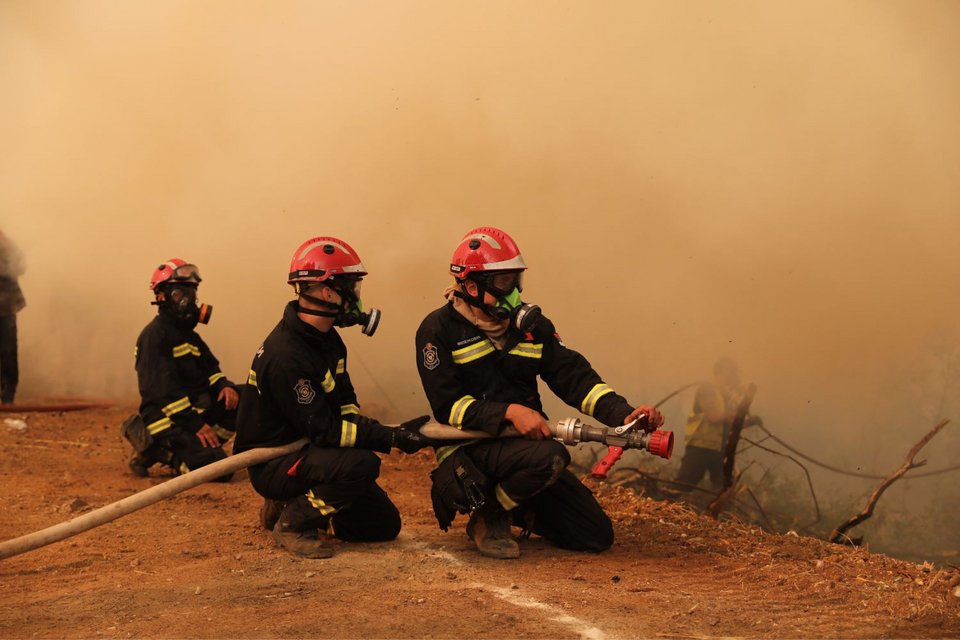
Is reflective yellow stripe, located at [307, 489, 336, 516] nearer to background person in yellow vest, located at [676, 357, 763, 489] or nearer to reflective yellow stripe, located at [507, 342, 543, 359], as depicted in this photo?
reflective yellow stripe, located at [507, 342, 543, 359]

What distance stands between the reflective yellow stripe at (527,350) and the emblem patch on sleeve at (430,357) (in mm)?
406

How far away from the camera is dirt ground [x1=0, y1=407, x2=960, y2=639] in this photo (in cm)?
412

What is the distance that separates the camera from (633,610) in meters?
4.31

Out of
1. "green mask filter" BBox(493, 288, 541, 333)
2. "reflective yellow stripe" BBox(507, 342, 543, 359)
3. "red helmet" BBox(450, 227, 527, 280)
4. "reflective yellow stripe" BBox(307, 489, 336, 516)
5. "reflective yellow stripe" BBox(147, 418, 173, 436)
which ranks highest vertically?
"red helmet" BBox(450, 227, 527, 280)

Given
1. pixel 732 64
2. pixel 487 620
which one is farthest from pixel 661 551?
pixel 732 64

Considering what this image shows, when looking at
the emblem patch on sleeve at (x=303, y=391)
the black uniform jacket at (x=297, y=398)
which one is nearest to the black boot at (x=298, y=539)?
the black uniform jacket at (x=297, y=398)

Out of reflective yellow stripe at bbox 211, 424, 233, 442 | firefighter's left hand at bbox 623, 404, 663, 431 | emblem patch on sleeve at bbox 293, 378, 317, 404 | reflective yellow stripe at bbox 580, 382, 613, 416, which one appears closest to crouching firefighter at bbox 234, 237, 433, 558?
emblem patch on sleeve at bbox 293, 378, 317, 404

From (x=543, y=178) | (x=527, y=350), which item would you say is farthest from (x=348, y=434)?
(x=543, y=178)

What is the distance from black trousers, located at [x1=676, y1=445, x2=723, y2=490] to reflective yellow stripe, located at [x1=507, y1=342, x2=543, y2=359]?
3704mm

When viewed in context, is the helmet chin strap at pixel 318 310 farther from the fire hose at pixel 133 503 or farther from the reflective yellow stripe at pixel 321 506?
the reflective yellow stripe at pixel 321 506

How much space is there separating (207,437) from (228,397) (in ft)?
1.28

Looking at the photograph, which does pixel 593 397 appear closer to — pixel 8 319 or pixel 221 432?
pixel 221 432

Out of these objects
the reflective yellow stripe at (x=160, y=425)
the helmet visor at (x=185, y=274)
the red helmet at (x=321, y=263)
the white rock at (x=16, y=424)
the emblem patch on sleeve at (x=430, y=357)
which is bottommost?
the white rock at (x=16, y=424)

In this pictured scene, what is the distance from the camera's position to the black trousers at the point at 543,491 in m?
4.98
